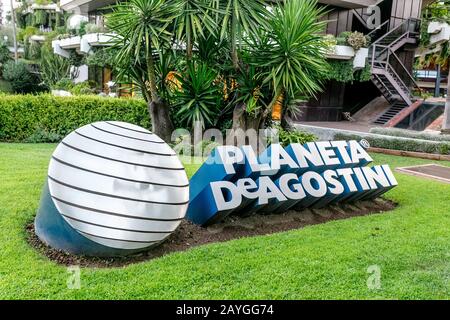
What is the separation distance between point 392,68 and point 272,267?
66.0 ft

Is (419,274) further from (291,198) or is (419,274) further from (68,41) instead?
(68,41)

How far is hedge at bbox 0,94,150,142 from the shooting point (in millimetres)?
12000

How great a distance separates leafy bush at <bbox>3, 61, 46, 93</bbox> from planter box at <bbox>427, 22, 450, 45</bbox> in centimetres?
2383

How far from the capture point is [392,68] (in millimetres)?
22141

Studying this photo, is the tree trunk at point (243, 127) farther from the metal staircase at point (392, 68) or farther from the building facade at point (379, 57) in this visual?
the metal staircase at point (392, 68)

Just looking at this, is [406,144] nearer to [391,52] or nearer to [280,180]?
Answer: [280,180]

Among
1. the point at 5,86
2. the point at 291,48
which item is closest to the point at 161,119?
the point at 291,48

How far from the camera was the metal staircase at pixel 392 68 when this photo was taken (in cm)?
2147

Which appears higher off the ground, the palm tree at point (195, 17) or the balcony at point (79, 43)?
the palm tree at point (195, 17)

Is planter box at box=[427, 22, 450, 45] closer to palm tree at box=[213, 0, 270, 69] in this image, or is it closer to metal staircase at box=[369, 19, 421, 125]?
metal staircase at box=[369, 19, 421, 125]

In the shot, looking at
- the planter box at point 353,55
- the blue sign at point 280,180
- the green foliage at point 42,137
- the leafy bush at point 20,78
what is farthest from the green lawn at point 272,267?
the leafy bush at point 20,78

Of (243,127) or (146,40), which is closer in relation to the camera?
(146,40)

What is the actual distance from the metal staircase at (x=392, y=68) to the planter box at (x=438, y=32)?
7.22ft
